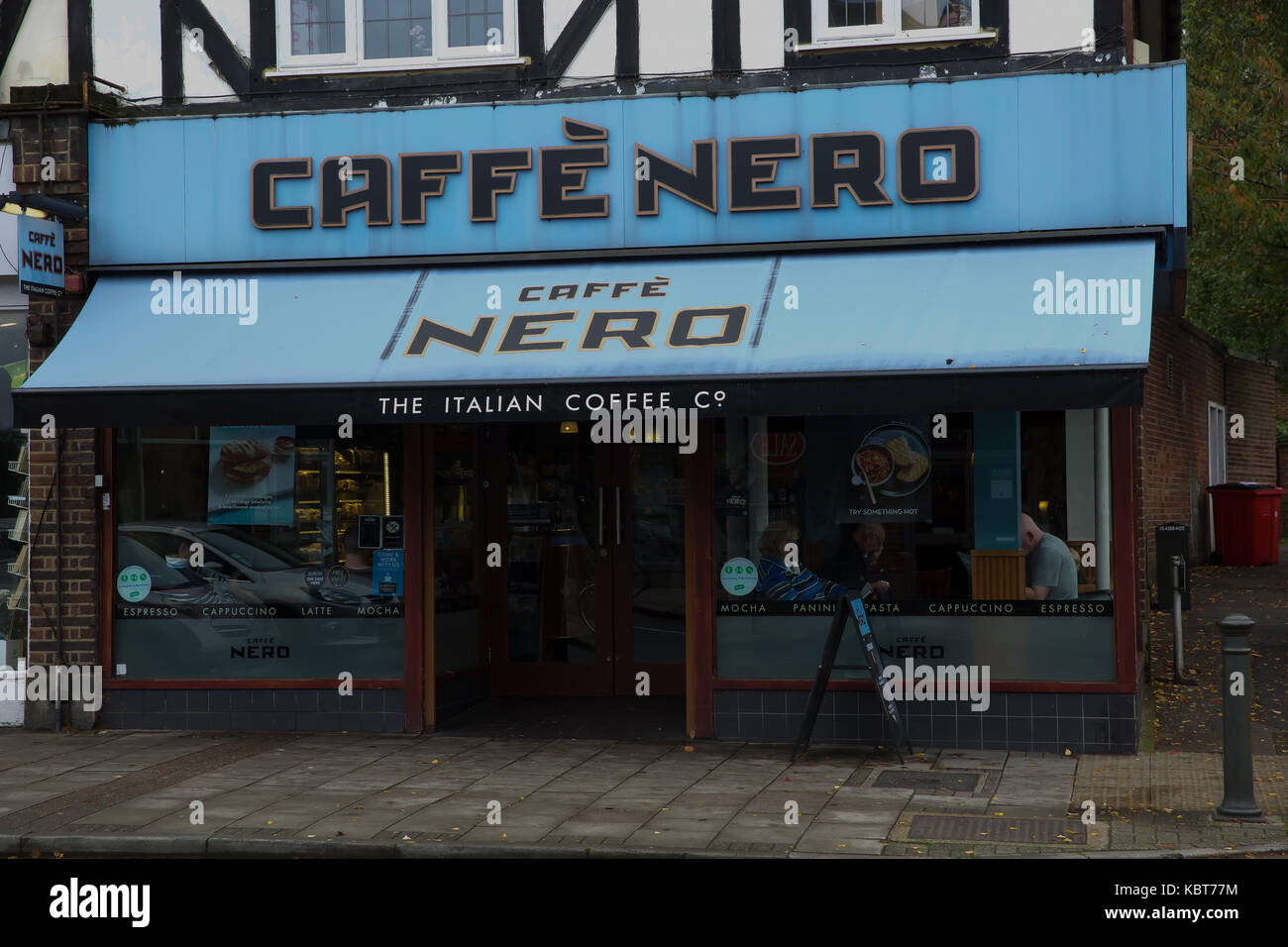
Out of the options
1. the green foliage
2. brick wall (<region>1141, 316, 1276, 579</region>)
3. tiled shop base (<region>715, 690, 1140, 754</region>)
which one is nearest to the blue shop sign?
tiled shop base (<region>715, 690, 1140, 754</region>)

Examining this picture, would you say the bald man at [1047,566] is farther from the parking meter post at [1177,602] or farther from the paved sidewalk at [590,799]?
the parking meter post at [1177,602]

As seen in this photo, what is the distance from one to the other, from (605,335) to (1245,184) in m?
9.52

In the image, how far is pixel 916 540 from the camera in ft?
30.9

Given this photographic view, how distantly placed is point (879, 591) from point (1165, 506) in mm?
10199

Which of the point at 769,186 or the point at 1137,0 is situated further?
the point at 1137,0

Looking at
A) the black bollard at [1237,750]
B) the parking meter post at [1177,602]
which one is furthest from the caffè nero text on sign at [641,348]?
the black bollard at [1237,750]

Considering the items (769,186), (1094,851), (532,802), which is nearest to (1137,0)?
(769,186)

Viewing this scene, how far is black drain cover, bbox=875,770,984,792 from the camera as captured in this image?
8.06 meters

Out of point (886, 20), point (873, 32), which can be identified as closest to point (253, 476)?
point (873, 32)

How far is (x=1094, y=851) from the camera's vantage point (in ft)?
21.3

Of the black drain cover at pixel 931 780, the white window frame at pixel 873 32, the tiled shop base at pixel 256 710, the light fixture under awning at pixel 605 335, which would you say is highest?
the white window frame at pixel 873 32

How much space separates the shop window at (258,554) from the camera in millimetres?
10133

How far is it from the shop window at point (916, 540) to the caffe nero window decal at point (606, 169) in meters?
1.62

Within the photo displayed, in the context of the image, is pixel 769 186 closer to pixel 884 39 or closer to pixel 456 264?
pixel 884 39
